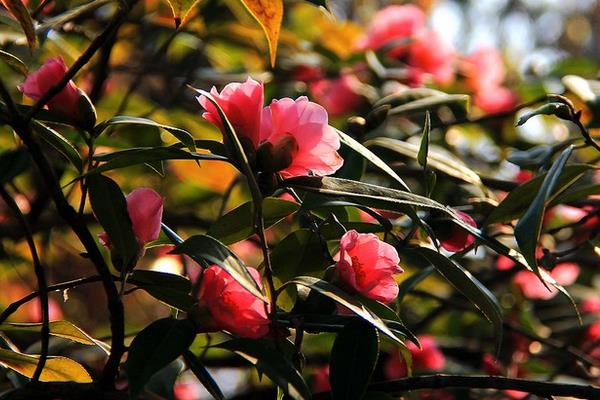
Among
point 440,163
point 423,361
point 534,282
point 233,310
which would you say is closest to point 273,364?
point 233,310

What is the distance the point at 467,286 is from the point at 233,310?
18 centimetres

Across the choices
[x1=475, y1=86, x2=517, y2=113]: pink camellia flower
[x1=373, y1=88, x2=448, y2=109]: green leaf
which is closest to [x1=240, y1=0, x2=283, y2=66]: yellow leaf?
[x1=373, y1=88, x2=448, y2=109]: green leaf

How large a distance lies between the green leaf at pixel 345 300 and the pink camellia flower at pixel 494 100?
115 centimetres

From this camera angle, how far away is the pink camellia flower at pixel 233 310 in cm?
71

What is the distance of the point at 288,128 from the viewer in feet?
2.42

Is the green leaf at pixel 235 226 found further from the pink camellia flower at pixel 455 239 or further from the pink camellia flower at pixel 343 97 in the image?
the pink camellia flower at pixel 343 97

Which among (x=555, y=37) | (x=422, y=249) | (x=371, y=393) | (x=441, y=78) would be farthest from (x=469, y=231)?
(x=555, y=37)

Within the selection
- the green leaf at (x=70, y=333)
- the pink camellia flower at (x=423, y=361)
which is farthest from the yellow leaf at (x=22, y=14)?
the pink camellia flower at (x=423, y=361)

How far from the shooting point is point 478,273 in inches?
65.7

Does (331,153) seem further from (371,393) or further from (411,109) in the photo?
(411,109)

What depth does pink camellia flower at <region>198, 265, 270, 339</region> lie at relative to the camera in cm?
71

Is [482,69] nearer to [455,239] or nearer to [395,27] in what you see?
[395,27]

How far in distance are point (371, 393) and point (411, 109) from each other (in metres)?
0.41

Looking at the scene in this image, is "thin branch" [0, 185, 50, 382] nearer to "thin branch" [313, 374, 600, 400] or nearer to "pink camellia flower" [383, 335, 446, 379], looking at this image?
"thin branch" [313, 374, 600, 400]
